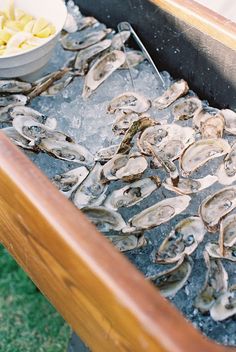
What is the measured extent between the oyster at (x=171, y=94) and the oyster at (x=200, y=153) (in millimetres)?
166

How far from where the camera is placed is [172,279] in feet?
3.14

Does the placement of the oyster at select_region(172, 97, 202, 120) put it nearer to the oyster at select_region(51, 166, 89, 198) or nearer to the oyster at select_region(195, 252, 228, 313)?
the oyster at select_region(51, 166, 89, 198)

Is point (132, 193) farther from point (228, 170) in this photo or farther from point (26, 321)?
point (26, 321)

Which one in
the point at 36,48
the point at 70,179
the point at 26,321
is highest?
the point at 36,48

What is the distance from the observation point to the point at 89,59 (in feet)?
4.69

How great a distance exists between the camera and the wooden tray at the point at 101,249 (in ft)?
2.28

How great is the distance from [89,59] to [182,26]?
235 millimetres

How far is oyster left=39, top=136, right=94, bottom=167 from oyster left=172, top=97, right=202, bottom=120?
22cm

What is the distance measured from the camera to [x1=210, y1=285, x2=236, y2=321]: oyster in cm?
91

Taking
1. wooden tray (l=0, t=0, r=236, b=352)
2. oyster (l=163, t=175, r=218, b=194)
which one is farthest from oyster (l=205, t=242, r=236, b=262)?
wooden tray (l=0, t=0, r=236, b=352)

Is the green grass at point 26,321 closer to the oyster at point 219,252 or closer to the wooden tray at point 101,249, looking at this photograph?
the wooden tray at point 101,249

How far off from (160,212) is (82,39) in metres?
0.62

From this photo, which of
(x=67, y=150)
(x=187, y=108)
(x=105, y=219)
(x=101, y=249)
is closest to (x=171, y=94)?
(x=187, y=108)

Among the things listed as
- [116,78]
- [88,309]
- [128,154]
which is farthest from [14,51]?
[88,309]
